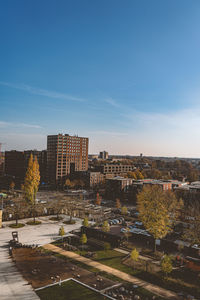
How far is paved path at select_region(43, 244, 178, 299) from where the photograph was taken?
79.2 ft

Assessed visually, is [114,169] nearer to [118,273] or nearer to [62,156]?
[62,156]

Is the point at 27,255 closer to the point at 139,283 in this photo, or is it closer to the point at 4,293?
the point at 4,293

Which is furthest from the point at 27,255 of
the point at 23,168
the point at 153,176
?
the point at 153,176

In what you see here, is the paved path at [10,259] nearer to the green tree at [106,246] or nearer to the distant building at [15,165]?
the green tree at [106,246]

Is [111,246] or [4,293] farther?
[111,246]

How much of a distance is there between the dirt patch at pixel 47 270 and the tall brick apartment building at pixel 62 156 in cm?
9104

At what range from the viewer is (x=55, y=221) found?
176 ft

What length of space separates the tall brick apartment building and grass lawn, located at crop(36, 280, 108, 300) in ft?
328

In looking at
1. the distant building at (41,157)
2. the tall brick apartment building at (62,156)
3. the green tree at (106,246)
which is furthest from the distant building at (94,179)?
the green tree at (106,246)

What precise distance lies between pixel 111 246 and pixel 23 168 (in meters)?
107

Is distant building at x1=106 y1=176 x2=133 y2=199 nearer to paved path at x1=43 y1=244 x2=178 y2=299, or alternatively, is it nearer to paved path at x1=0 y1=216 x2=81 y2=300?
paved path at x1=0 y1=216 x2=81 y2=300

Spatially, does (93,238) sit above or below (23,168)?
below

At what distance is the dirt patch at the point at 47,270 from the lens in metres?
25.7

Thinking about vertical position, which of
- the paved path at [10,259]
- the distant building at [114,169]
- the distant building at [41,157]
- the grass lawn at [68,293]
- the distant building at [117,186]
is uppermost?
the distant building at [41,157]
